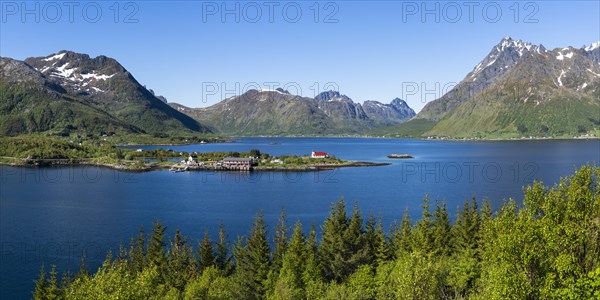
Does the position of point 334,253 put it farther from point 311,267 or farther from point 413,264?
point 413,264

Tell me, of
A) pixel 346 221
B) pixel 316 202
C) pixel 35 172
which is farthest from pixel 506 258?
pixel 35 172

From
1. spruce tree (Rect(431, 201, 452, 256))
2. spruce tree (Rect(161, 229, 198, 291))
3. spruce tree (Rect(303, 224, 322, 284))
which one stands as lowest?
spruce tree (Rect(161, 229, 198, 291))

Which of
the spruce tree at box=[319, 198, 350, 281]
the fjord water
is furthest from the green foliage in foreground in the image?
the fjord water

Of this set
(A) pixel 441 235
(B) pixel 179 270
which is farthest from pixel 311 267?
(A) pixel 441 235

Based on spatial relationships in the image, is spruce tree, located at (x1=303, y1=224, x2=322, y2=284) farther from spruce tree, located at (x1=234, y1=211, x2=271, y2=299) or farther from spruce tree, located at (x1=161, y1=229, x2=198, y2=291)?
spruce tree, located at (x1=161, y1=229, x2=198, y2=291)

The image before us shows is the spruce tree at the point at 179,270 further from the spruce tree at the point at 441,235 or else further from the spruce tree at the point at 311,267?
the spruce tree at the point at 441,235

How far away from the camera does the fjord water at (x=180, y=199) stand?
7544cm

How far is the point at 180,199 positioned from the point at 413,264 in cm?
10088

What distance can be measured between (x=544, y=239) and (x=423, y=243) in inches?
966

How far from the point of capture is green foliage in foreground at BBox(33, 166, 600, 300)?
25.7m

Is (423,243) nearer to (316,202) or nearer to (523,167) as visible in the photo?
(316,202)

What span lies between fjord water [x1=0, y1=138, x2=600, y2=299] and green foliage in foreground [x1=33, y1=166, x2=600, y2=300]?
12.0 metres

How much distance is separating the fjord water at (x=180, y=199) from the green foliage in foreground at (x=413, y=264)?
39.3 feet

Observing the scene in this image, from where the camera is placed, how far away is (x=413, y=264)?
31766 millimetres
